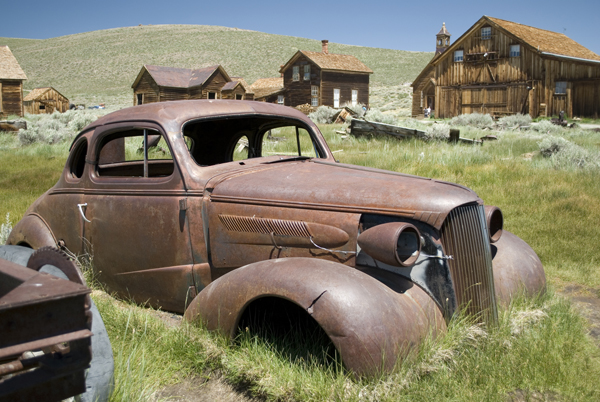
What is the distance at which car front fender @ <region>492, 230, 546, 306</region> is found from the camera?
3592 millimetres

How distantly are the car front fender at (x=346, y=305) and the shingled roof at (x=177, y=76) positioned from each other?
118ft

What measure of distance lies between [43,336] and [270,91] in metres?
48.5

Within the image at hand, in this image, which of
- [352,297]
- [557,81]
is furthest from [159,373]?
[557,81]

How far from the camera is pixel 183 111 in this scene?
3686 mm

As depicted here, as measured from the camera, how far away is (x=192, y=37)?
100m

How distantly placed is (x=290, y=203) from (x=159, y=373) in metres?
1.23

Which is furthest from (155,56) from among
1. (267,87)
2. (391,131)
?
(391,131)

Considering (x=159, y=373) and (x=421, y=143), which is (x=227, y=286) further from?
(x=421, y=143)

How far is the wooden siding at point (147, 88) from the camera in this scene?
36719mm

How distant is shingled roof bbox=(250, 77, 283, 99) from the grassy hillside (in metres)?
20.0

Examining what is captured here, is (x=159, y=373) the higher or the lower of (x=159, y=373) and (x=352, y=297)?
the lower

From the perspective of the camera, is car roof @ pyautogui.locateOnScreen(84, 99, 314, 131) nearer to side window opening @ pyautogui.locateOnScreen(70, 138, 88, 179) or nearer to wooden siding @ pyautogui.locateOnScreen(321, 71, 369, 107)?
side window opening @ pyautogui.locateOnScreen(70, 138, 88, 179)

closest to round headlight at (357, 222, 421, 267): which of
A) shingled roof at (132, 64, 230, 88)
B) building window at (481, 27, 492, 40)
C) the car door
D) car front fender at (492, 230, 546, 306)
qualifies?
car front fender at (492, 230, 546, 306)

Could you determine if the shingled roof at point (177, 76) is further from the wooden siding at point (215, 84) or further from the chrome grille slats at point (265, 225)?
the chrome grille slats at point (265, 225)
